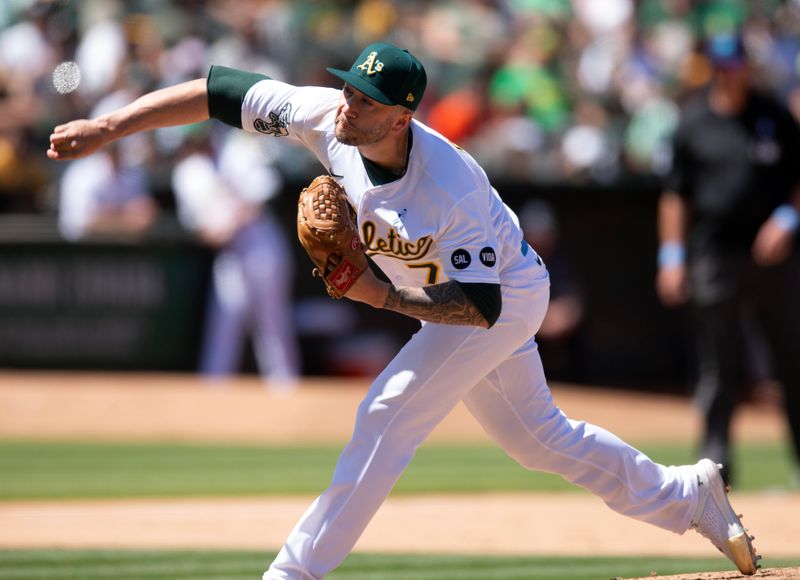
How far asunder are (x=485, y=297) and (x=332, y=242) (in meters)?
0.55

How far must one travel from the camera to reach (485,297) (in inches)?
174

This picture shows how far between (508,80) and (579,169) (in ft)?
4.63

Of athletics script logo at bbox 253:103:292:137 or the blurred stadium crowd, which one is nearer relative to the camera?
athletics script logo at bbox 253:103:292:137

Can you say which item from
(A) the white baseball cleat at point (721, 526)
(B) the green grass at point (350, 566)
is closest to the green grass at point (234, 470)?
(B) the green grass at point (350, 566)

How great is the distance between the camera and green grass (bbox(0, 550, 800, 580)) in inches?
222

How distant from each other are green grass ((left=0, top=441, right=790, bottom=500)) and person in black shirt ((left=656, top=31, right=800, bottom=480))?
0.79 metres

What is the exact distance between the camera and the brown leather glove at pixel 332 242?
4.44 metres

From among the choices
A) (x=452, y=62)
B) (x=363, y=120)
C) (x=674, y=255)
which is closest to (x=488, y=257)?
(x=363, y=120)

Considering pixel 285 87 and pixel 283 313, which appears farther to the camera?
pixel 283 313

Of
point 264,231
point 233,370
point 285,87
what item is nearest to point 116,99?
point 264,231

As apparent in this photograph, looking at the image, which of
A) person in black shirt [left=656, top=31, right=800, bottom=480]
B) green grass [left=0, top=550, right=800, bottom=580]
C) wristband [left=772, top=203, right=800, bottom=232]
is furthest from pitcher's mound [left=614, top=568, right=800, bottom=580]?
wristband [left=772, top=203, right=800, bottom=232]

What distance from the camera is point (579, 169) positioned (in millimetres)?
14461

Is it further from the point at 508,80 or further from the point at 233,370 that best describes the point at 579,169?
the point at 233,370

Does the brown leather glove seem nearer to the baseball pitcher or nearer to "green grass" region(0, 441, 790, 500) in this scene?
the baseball pitcher
